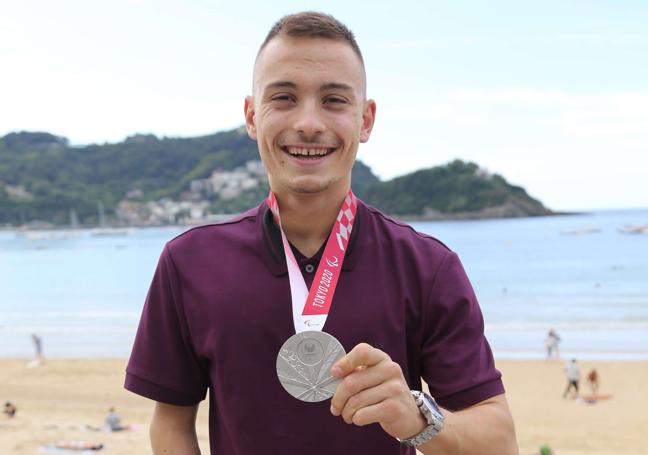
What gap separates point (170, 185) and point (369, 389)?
146 m

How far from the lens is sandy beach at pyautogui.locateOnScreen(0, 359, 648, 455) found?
10562 mm

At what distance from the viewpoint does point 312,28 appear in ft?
4.95

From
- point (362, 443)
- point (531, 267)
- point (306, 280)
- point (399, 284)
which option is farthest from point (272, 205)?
point (531, 267)

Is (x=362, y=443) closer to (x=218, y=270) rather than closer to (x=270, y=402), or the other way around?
(x=270, y=402)

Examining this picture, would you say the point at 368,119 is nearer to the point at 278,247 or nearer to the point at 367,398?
the point at 278,247

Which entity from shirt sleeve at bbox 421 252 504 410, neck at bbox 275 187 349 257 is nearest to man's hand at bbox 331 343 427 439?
shirt sleeve at bbox 421 252 504 410

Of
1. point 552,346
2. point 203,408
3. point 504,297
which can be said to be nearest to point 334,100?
point 203,408

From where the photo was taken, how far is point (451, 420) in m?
1.37

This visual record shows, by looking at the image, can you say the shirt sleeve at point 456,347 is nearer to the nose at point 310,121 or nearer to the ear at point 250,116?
the nose at point 310,121

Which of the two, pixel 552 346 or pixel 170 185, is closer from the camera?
pixel 552 346

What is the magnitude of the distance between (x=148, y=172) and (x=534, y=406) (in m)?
138

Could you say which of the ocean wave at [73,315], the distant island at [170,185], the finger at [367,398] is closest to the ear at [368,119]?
the finger at [367,398]

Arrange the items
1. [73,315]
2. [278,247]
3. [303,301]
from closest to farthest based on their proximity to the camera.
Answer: [303,301] < [278,247] < [73,315]

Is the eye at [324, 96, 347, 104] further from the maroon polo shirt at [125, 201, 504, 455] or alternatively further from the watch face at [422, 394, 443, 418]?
the watch face at [422, 394, 443, 418]
